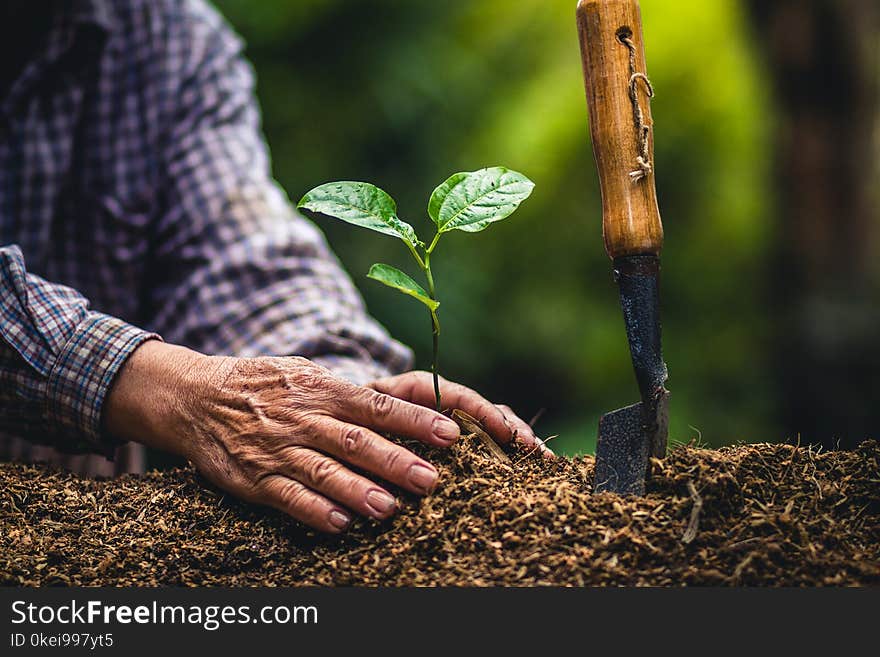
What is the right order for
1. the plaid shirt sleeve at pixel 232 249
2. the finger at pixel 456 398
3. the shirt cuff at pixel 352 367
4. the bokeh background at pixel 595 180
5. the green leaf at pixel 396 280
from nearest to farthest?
the green leaf at pixel 396 280 < the finger at pixel 456 398 < the shirt cuff at pixel 352 367 < the plaid shirt sleeve at pixel 232 249 < the bokeh background at pixel 595 180

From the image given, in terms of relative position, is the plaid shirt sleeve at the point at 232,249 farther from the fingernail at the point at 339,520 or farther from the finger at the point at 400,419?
the fingernail at the point at 339,520

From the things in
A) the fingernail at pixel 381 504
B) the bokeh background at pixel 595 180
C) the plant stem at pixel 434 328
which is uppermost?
the bokeh background at pixel 595 180

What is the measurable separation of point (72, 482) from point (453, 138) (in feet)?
9.95

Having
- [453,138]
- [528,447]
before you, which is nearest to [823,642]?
[528,447]

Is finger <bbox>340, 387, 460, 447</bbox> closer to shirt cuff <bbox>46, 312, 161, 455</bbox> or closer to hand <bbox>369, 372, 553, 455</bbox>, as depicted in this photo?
hand <bbox>369, 372, 553, 455</bbox>

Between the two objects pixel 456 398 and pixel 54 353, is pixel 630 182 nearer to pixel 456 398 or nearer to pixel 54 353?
pixel 456 398

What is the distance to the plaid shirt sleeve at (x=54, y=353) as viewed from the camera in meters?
1.49

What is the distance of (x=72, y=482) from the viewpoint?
1500mm

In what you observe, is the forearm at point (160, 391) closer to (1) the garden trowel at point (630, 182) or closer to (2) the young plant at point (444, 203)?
(2) the young plant at point (444, 203)

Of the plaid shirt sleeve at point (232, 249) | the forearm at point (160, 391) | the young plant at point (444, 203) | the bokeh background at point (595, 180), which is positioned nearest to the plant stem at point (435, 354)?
the young plant at point (444, 203)

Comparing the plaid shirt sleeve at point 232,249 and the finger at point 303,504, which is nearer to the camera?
the finger at point 303,504

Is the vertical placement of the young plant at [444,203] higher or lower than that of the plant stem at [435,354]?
higher

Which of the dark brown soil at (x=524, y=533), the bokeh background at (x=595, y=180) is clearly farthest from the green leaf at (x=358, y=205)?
the bokeh background at (x=595, y=180)

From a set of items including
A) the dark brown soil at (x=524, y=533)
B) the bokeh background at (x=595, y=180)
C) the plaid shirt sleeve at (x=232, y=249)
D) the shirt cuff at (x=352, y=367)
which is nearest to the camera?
the dark brown soil at (x=524, y=533)
